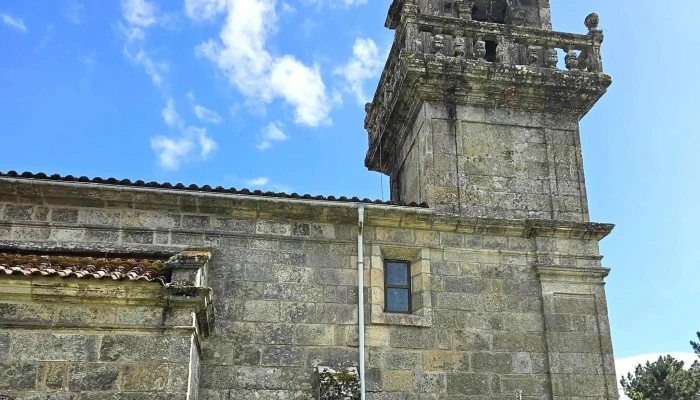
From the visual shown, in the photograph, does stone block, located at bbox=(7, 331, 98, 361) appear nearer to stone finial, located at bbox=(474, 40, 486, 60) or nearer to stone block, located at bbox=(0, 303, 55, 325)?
stone block, located at bbox=(0, 303, 55, 325)

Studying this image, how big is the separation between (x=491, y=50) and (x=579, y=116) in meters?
2.06

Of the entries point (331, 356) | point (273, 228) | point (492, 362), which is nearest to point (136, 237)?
point (273, 228)

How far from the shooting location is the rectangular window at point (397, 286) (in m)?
9.53

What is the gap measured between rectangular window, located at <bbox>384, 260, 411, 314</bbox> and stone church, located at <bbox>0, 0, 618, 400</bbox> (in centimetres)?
2

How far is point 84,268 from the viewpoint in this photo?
737cm

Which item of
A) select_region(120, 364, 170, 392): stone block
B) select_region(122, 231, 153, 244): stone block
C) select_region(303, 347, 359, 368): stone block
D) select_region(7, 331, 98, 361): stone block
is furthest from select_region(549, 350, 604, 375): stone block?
select_region(7, 331, 98, 361): stone block

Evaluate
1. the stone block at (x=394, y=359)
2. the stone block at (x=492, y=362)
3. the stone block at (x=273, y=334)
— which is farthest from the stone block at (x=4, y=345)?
the stone block at (x=492, y=362)

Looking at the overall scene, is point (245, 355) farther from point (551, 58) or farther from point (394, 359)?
point (551, 58)

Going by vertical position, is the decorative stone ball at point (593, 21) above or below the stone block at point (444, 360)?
above

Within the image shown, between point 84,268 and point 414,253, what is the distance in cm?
441

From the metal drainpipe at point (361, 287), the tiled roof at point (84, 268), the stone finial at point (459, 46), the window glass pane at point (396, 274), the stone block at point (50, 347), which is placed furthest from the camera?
the stone finial at point (459, 46)

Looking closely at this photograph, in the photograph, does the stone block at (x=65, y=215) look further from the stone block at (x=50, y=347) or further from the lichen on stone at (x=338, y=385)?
the lichen on stone at (x=338, y=385)

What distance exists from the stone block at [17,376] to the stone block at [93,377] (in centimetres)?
34

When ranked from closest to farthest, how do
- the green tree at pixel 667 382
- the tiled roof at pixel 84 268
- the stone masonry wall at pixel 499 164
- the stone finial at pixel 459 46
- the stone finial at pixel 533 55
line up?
the tiled roof at pixel 84 268 → the stone masonry wall at pixel 499 164 → the stone finial at pixel 459 46 → the stone finial at pixel 533 55 → the green tree at pixel 667 382
